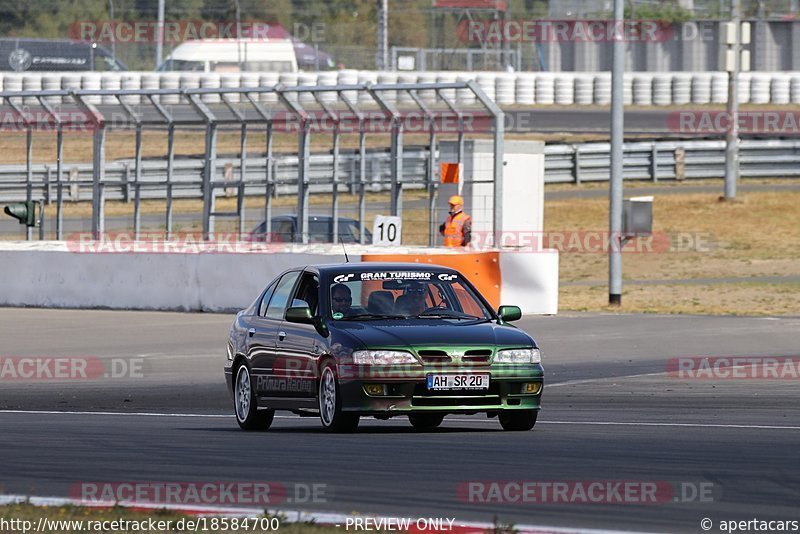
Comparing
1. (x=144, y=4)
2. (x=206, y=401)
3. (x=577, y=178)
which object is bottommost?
(x=206, y=401)

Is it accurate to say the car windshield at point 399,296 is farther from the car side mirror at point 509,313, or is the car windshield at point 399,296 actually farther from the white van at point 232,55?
the white van at point 232,55

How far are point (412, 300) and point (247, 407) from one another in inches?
59.3

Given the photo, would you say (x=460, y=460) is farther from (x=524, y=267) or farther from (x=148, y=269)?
(x=148, y=269)

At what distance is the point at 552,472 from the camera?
28.7 feet

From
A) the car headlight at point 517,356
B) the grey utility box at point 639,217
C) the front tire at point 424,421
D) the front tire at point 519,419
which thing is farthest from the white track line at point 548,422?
the grey utility box at point 639,217

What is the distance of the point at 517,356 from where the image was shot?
11.1 m

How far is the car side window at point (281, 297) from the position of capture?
1238 cm

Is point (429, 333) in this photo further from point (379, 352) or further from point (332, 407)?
point (332, 407)

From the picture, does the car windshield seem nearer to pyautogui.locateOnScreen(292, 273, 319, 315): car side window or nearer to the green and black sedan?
the green and black sedan

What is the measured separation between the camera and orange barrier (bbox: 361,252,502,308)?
21375 mm

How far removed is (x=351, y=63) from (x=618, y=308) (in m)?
34.8

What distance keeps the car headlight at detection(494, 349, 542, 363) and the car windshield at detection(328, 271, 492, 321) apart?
Answer: 2.28 feet

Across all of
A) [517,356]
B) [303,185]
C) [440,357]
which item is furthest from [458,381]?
[303,185]

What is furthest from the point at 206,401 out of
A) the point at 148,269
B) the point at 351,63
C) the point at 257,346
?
the point at 351,63
